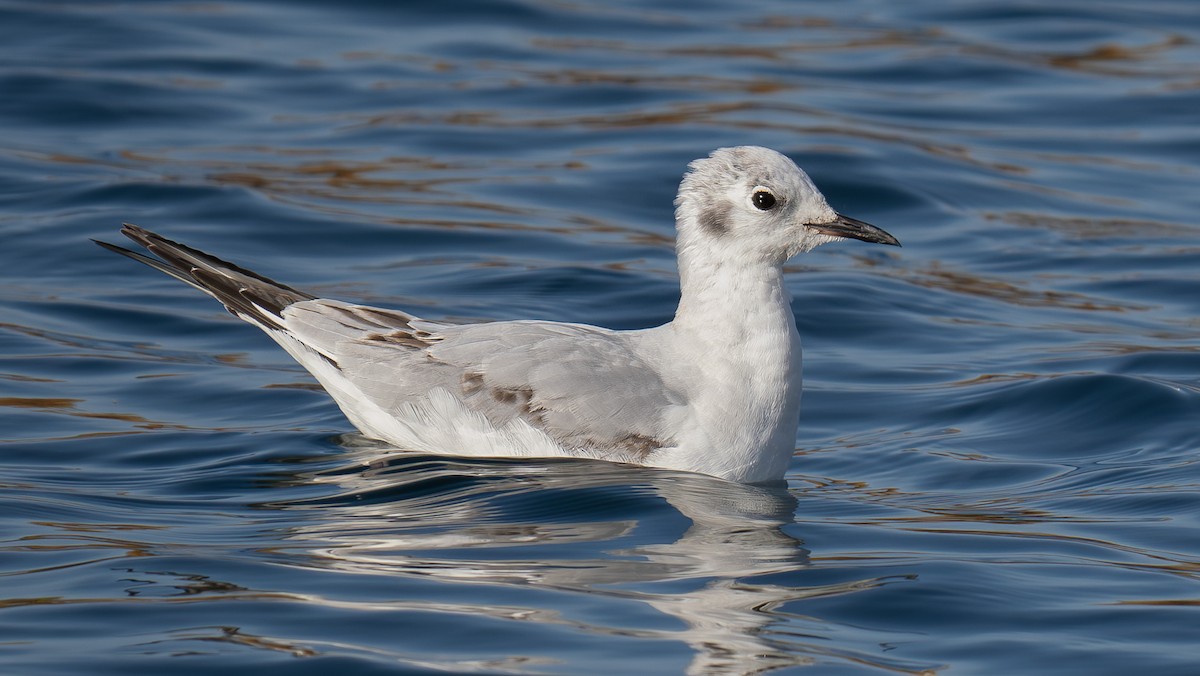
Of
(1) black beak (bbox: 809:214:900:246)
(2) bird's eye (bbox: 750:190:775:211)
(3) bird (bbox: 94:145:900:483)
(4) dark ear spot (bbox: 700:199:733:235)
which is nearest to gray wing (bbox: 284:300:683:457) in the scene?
(3) bird (bbox: 94:145:900:483)

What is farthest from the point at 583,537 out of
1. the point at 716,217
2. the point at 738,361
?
the point at 716,217

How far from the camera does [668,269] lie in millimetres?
12484

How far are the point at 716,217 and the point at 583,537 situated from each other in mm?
1802

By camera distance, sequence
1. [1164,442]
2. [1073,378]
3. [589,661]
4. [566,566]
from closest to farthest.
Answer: [589,661] → [566,566] → [1164,442] → [1073,378]

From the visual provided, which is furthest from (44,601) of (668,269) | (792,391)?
(668,269)

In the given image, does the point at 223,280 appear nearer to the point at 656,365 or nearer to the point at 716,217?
the point at 656,365

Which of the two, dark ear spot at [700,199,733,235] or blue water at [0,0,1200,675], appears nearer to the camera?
blue water at [0,0,1200,675]

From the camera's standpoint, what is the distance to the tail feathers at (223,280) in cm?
866

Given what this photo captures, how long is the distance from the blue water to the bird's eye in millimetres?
1310

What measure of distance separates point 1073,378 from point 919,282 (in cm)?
258

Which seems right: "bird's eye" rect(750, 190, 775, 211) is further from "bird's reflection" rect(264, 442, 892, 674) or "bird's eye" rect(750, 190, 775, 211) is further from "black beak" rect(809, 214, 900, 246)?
"bird's reflection" rect(264, 442, 892, 674)

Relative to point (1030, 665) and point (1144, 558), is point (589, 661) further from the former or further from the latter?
point (1144, 558)

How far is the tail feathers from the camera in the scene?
28.4 feet

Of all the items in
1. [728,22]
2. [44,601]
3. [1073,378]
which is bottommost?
[44,601]
